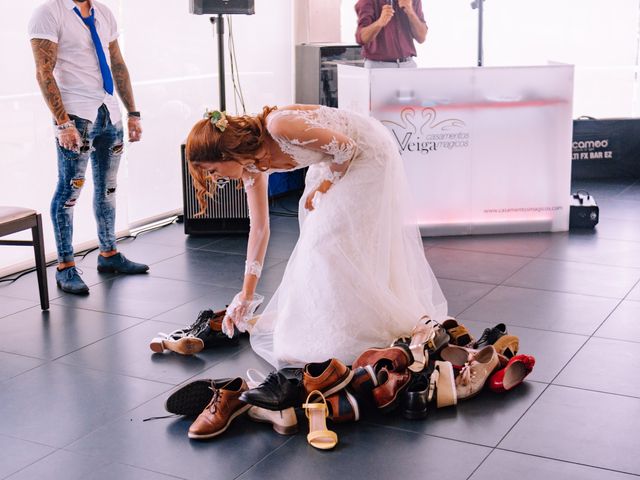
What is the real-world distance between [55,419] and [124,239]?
8.67ft

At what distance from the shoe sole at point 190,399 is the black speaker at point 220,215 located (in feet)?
8.91

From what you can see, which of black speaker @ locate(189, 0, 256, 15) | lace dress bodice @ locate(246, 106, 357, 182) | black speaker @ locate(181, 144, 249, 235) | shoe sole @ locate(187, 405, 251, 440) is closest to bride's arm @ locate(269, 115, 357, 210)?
lace dress bodice @ locate(246, 106, 357, 182)

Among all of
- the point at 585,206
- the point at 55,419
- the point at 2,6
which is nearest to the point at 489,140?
the point at 585,206

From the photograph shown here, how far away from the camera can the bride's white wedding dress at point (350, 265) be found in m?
3.38

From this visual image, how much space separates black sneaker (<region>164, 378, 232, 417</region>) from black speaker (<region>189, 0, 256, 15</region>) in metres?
3.20

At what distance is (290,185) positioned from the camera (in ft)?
22.6

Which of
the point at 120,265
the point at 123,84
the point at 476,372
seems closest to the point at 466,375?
the point at 476,372

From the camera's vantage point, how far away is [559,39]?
798 cm

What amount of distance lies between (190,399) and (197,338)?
0.65 meters

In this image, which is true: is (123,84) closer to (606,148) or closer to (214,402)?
(214,402)

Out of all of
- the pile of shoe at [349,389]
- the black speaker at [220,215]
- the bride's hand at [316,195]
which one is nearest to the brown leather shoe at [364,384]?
the pile of shoe at [349,389]

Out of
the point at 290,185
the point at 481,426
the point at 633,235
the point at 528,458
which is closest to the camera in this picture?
the point at 528,458

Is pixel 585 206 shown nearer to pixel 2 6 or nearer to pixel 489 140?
pixel 489 140

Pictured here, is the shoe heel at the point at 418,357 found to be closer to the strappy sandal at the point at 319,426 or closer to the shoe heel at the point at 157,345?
the strappy sandal at the point at 319,426
